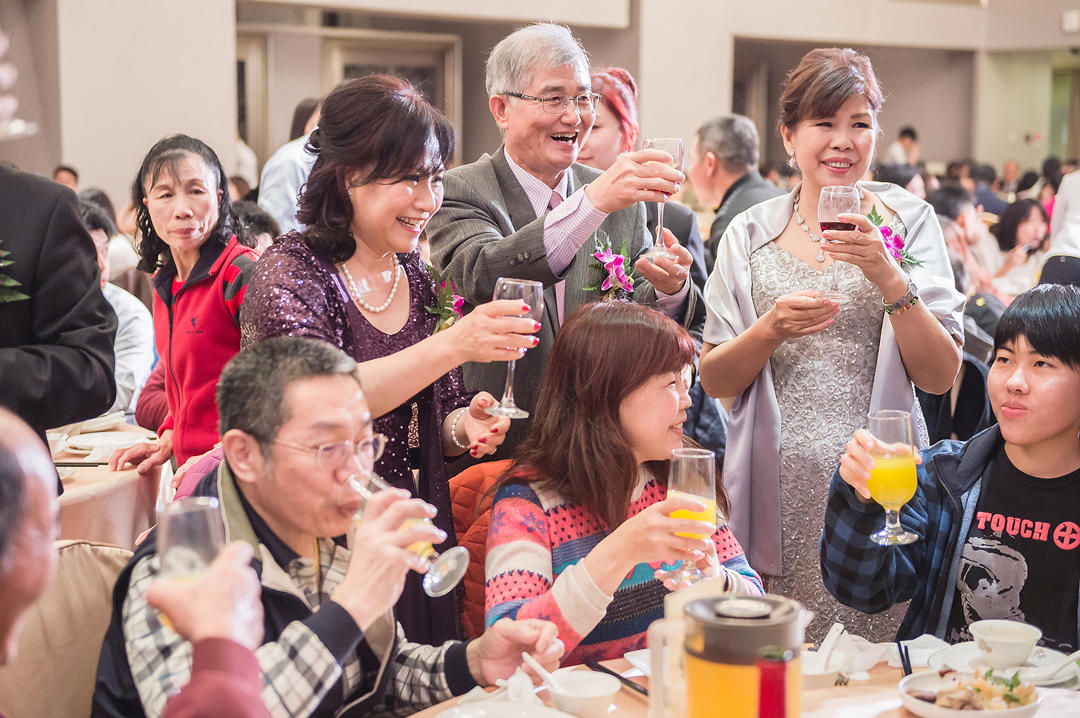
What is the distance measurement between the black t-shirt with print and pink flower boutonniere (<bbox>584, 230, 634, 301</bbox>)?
0.89 metres

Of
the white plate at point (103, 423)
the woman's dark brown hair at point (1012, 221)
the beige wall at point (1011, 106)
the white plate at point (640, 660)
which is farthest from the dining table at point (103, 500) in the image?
the beige wall at point (1011, 106)

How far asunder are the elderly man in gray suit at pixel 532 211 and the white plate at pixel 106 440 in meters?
1.63

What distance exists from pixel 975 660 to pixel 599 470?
2.30 ft

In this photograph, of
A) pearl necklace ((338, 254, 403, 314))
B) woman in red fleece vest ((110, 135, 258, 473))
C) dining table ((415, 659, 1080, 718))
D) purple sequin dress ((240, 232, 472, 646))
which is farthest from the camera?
woman in red fleece vest ((110, 135, 258, 473))

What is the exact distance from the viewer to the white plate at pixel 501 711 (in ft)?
5.25

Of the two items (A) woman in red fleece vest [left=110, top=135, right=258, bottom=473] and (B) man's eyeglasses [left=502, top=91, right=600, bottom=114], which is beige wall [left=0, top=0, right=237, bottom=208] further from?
(B) man's eyeglasses [left=502, top=91, right=600, bottom=114]

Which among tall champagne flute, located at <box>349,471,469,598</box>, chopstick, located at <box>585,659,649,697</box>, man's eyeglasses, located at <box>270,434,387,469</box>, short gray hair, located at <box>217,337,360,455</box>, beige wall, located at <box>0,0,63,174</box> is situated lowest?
chopstick, located at <box>585,659,649,697</box>

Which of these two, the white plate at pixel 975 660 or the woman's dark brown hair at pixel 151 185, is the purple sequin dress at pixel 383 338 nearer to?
the white plate at pixel 975 660

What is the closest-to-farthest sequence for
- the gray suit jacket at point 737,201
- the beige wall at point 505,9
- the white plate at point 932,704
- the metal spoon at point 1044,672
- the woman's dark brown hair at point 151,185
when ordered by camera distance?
the white plate at point 932,704 → the metal spoon at point 1044,672 → the woman's dark brown hair at point 151,185 → the gray suit jacket at point 737,201 → the beige wall at point 505,9

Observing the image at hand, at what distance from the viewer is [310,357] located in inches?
65.1

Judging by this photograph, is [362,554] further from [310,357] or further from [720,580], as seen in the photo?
[720,580]

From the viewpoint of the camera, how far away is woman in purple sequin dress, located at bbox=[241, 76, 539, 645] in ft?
6.67

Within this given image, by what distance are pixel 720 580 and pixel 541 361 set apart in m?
0.90

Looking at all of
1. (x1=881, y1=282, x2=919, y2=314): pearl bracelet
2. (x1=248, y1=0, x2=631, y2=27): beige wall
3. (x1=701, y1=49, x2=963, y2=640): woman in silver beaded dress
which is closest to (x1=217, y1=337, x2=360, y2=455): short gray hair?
(x1=701, y1=49, x2=963, y2=640): woman in silver beaded dress
